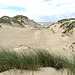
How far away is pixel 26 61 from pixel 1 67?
0.62m

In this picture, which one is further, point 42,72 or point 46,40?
point 46,40

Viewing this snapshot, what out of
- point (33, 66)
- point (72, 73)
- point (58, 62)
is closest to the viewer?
point (72, 73)

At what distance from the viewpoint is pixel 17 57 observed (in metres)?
2.89

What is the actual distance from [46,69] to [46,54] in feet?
1.43

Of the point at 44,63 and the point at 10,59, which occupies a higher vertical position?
the point at 10,59

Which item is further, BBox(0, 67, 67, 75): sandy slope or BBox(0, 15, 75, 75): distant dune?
BBox(0, 15, 75, 75): distant dune

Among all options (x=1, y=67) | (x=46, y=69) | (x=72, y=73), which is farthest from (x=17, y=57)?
(x=72, y=73)

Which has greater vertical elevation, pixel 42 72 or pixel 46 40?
pixel 42 72

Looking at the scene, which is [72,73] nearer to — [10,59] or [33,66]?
[33,66]

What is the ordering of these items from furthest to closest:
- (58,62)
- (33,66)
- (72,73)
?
(58,62) < (33,66) < (72,73)

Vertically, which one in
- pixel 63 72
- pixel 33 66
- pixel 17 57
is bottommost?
pixel 63 72

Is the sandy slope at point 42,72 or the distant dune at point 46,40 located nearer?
the sandy slope at point 42,72

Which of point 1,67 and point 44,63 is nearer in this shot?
point 1,67

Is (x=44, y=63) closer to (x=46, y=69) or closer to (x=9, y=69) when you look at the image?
(x=46, y=69)
